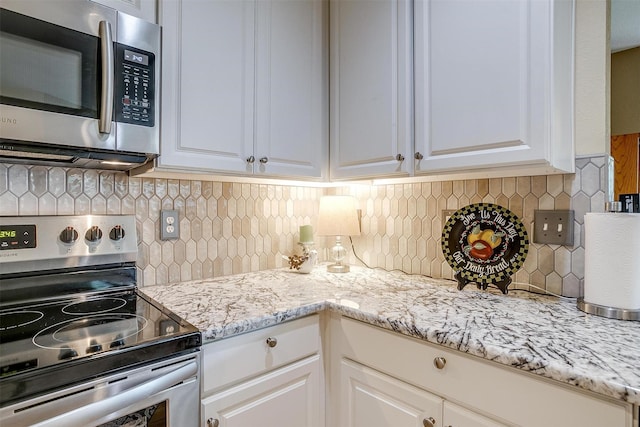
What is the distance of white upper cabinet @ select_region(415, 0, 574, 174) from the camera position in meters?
1.05

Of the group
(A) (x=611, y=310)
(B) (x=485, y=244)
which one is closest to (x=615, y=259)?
(A) (x=611, y=310)

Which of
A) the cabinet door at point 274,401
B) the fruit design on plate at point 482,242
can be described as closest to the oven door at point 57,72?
the cabinet door at point 274,401

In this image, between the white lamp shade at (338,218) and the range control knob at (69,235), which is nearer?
the range control knob at (69,235)

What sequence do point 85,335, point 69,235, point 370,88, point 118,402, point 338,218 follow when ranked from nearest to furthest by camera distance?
point 118,402
point 85,335
point 69,235
point 370,88
point 338,218

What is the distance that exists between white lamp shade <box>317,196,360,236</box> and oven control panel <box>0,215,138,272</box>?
0.85m

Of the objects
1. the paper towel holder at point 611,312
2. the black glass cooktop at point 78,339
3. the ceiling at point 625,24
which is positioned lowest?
the black glass cooktop at point 78,339

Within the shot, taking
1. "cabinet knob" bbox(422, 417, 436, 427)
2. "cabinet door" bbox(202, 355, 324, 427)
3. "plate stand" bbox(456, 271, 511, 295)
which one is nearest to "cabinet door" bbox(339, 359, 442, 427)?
"cabinet knob" bbox(422, 417, 436, 427)

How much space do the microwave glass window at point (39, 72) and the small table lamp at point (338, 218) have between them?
1.10m

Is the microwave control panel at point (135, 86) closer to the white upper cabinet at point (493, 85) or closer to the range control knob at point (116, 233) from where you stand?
the range control knob at point (116, 233)

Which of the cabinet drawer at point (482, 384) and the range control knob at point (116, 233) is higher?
the range control knob at point (116, 233)

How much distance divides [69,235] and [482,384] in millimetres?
1371

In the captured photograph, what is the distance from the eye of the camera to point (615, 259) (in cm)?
102

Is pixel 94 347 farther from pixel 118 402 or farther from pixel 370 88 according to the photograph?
pixel 370 88

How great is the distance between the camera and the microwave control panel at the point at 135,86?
1.07m
